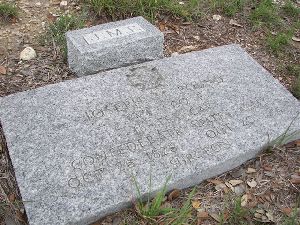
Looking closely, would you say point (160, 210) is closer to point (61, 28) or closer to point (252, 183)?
point (252, 183)

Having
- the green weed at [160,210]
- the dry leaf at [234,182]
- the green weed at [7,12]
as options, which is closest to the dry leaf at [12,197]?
the green weed at [160,210]

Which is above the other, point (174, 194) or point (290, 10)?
point (290, 10)

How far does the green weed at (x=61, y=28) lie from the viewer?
3.33 m

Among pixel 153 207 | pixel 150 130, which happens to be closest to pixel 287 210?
pixel 153 207

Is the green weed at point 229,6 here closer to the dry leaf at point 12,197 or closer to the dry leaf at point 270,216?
the dry leaf at point 270,216

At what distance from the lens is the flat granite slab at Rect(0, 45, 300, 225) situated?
6.82 ft

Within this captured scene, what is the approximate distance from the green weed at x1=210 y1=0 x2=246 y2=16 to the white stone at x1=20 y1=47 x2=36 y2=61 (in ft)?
6.04

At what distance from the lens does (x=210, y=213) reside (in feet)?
7.29

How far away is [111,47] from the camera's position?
2.83 meters

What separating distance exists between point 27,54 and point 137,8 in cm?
108

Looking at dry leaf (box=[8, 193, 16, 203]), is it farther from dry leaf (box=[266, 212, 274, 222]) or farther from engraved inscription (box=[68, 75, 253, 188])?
dry leaf (box=[266, 212, 274, 222])

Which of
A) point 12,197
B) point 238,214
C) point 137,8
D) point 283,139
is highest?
point 137,8

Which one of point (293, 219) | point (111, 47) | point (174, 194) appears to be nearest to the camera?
point (293, 219)

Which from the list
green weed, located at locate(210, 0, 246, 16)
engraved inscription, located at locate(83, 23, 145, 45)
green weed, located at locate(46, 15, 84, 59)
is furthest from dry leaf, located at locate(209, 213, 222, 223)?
green weed, located at locate(210, 0, 246, 16)
